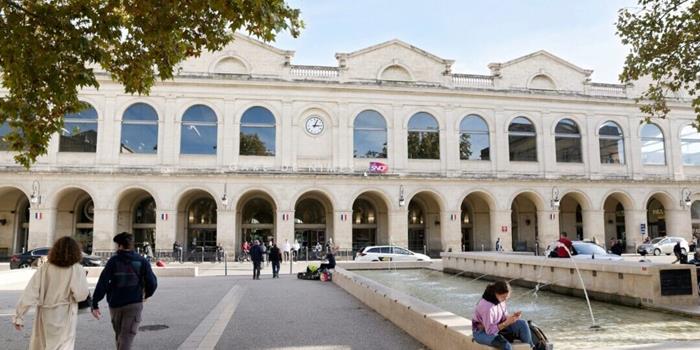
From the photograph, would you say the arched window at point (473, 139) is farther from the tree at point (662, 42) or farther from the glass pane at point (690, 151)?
the tree at point (662, 42)

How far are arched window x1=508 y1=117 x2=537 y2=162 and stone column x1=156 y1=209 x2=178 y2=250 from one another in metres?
24.3

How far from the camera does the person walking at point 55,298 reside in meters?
5.57

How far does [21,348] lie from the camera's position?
784cm

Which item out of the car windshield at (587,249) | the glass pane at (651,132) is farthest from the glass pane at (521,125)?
the car windshield at (587,249)

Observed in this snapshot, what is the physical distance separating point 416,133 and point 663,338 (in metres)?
27.4

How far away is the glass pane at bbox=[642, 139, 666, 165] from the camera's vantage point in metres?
37.6

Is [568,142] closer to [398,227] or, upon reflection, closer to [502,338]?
[398,227]

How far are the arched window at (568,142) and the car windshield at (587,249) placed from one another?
65.2 ft

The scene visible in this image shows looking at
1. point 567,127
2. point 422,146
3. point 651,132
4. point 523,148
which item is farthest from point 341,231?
point 651,132

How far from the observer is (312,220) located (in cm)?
3650

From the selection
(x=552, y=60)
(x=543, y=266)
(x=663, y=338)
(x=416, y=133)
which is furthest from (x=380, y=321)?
(x=552, y=60)

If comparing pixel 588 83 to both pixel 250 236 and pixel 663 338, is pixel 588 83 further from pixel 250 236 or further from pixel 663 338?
pixel 663 338

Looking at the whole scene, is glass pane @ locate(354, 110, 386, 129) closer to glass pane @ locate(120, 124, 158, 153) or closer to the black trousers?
glass pane @ locate(120, 124, 158, 153)

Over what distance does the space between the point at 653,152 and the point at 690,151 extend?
321 centimetres
